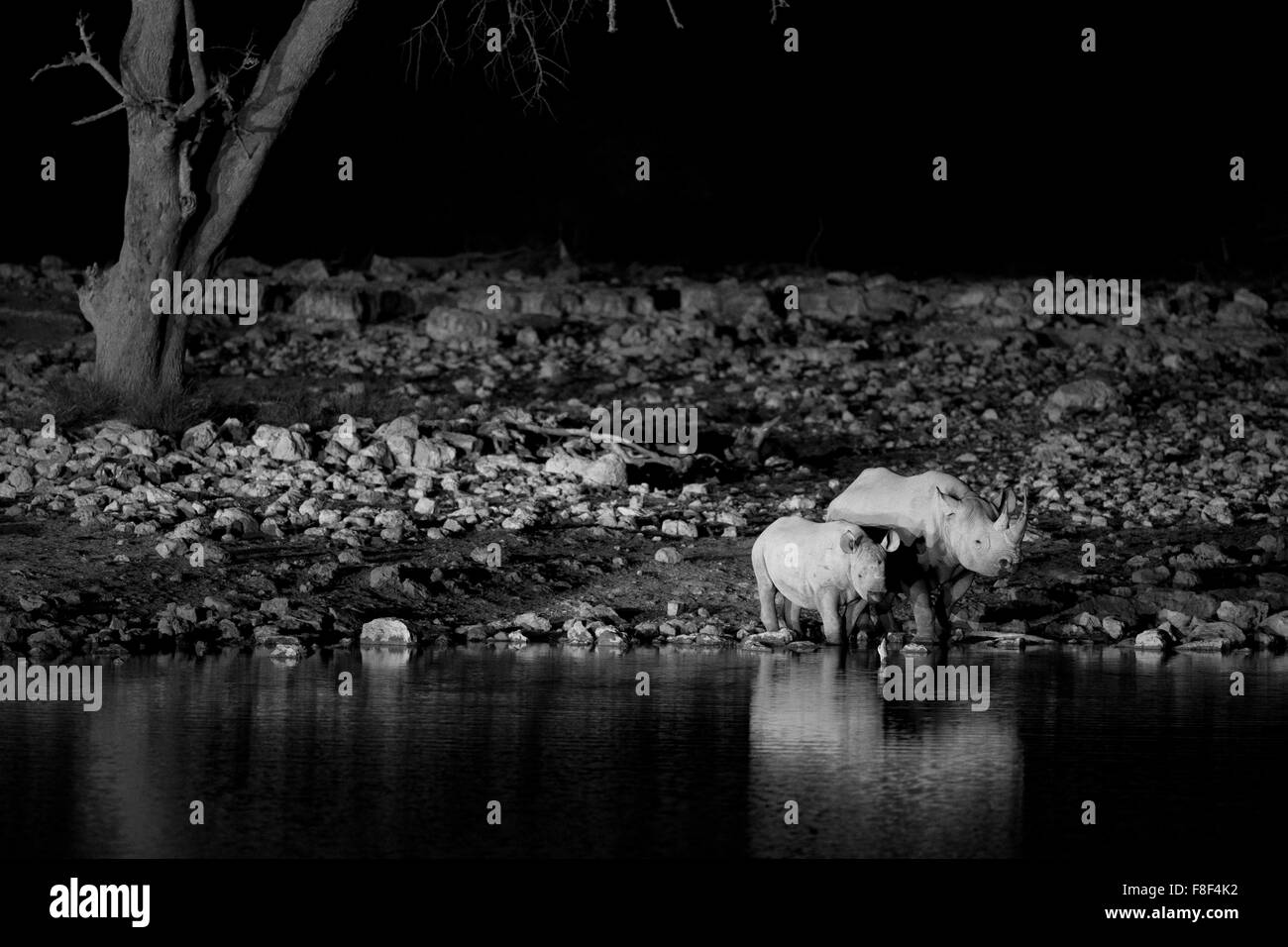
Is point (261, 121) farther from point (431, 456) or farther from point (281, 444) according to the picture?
point (431, 456)

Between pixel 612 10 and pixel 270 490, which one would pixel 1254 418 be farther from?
pixel 270 490

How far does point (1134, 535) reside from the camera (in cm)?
1281

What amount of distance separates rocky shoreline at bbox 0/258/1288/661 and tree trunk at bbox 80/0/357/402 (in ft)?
2.38

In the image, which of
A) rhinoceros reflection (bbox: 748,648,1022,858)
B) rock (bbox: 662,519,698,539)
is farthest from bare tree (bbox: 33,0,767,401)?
rhinoceros reflection (bbox: 748,648,1022,858)

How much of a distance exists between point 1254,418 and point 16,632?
38.2 feet

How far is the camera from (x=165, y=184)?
15094 millimetres

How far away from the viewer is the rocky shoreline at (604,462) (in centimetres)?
1068

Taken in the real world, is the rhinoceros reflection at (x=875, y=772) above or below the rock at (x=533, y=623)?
below

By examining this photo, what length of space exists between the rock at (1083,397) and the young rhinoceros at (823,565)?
7.23 metres

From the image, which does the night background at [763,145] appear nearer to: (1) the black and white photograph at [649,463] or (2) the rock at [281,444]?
(1) the black and white photograph at [649,463]

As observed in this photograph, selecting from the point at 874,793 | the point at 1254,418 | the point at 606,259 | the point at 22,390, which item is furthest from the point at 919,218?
the point at 874,793

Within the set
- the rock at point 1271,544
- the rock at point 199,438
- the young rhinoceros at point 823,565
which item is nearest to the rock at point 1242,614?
the rock at point 1271,544

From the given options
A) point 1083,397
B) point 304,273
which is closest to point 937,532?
point 1083,397

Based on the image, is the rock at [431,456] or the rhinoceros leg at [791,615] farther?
the rock at [431,456]
